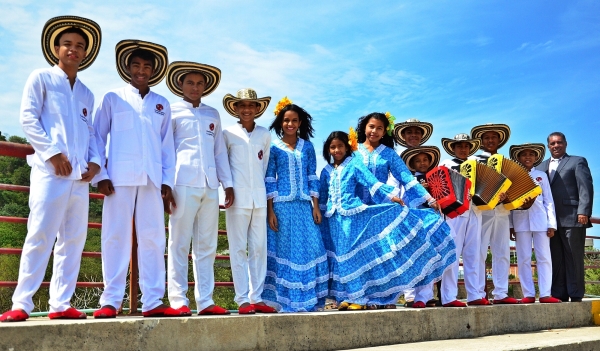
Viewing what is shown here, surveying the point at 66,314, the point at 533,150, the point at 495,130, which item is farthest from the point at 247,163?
the point at 533,150

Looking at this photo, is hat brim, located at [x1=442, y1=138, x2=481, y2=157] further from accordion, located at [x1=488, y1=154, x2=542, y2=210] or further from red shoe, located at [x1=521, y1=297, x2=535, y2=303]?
red shoe, located at [x1=521, y1=297, x2=535, y2=303]

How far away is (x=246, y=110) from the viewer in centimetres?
543

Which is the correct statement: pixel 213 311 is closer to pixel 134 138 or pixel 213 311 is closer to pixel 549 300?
pixel 134 138

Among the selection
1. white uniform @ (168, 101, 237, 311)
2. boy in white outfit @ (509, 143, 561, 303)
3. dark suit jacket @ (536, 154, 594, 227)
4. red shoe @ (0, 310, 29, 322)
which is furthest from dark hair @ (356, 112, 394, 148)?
red shoe @ (0, 310, 29, 322)

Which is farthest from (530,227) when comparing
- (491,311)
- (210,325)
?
(210,325)

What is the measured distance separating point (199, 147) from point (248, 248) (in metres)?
1.04

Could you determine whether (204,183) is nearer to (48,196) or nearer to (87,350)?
(48,196)

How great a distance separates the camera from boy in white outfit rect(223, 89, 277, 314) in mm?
5109

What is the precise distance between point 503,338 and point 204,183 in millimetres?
3195

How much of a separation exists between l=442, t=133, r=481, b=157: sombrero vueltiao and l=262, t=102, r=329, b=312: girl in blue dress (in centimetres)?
219

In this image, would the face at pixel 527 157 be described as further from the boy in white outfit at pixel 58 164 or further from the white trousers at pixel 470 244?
the boy in white outfit at pixel 58 164

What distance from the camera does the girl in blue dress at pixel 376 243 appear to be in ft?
18.1

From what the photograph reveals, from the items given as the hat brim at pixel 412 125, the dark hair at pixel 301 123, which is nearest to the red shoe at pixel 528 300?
the hat brim at pixel 412 125

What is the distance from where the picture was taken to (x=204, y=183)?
187 inches
